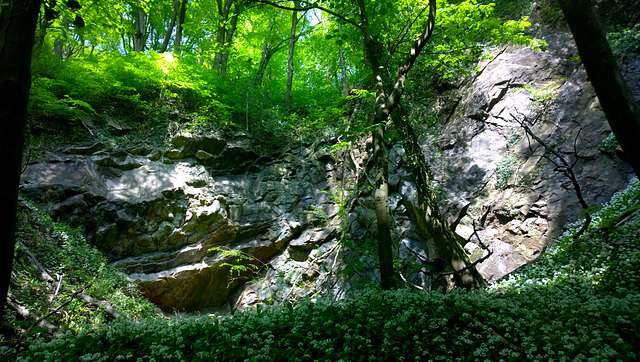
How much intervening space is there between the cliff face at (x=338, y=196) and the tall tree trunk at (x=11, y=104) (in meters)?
5.55

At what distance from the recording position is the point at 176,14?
567 inches

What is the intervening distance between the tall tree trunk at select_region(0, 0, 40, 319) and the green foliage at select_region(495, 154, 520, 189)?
872 centimetres

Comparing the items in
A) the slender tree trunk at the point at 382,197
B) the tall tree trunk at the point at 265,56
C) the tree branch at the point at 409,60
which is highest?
the tall tree trunk at the point at 265,56

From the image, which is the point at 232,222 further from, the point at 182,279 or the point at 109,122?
the point at 109,122

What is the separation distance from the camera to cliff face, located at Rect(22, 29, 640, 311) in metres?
7.05

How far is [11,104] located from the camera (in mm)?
1714

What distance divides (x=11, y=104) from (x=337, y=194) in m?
8.67

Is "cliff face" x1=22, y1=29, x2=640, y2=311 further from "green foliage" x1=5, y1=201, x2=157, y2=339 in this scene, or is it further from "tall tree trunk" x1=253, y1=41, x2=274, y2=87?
"tall tree trunk" x1=253, y1=41, x2=274, y2=87

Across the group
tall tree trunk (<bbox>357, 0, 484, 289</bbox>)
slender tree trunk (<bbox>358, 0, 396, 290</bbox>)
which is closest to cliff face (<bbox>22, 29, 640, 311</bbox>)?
tall tree trunk (<bbox>357, 0, 484, 289</bbox>)

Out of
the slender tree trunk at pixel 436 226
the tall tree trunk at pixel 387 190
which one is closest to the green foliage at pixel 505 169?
the slender tree trunk at pixel 436 226

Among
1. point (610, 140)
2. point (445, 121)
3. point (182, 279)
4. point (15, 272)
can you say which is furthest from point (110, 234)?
point (610, 140)

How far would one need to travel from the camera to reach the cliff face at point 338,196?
277 inches

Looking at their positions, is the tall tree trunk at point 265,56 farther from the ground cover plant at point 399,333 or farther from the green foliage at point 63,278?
the ground cover plant at point 399,333

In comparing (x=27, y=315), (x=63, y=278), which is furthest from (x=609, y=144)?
(x=63, y=278)
